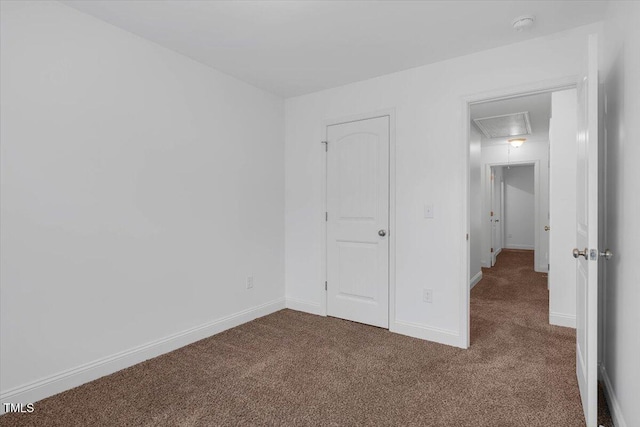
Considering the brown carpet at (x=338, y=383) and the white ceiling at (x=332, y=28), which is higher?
the white ceiling at (x=332, y=28)

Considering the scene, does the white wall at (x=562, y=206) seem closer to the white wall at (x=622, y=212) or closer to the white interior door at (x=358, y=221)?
the white wall at (x=622, y=212)

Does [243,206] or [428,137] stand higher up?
[428,137]

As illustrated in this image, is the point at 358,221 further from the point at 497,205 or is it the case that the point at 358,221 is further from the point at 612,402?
the point at 497,205

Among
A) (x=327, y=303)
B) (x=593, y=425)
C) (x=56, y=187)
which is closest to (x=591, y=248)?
(x=593, y=425)

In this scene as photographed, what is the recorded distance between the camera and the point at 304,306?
3.92 meters

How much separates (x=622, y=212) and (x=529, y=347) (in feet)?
5.00

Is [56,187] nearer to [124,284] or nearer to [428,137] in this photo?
[124,284]

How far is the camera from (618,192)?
1912mm

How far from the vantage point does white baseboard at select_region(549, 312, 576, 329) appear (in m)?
3.37

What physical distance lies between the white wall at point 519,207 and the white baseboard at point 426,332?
8.04 metres

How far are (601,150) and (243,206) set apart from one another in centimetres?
291

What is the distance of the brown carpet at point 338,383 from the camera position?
76.3 inches

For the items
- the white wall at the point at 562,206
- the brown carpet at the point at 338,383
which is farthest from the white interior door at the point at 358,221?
the white wall at the point at 562,206

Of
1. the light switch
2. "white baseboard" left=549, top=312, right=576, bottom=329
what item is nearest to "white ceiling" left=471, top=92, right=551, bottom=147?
the light switch
